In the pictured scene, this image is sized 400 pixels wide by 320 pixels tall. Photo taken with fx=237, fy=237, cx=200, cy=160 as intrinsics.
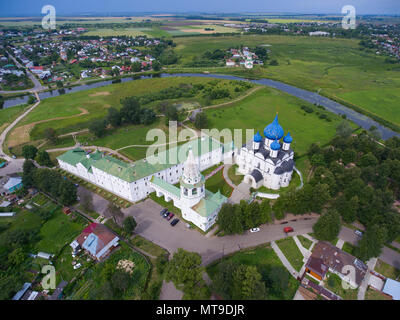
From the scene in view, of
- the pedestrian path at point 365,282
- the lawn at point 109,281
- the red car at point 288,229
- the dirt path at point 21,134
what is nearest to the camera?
the pedestrian path at point 365,282

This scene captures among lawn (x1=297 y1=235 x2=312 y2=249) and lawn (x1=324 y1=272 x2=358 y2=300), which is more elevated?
lawn (x1=297 y1=235 x2=312 y2=249)

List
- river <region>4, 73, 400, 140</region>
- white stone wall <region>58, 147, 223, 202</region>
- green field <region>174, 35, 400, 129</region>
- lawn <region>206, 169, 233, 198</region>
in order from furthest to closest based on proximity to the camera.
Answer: green field <region>174, 35, 400, 129</region> < river <region>4, 73, 400, 140</region> < lawn <region>206, 169, 233, 198</region> < white stone wall <region>58, 147, 223, 202</region>

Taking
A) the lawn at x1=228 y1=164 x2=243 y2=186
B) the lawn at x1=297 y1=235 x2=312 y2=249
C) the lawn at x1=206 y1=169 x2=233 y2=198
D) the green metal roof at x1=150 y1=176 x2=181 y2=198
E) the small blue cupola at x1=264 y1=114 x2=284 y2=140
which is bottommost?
the lawn at x1=297 y1=235 x2=312 y2=249

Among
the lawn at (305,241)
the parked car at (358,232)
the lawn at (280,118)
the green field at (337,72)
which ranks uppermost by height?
the green field at (337,72)

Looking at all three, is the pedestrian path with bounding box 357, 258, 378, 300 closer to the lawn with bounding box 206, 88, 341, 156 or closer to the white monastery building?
the white monastery building

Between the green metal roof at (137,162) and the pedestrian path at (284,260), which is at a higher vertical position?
the green metal roof at (137,162)

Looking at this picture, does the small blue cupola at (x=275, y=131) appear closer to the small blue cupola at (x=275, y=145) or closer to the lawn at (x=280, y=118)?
the small blue cupola at (x=275, y=145)

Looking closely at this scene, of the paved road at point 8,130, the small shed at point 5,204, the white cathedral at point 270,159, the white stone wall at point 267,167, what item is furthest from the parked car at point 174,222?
the paved road at point 8,130

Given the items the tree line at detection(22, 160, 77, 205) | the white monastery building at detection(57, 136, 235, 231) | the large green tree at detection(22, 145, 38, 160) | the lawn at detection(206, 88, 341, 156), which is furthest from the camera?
the lawn at detection(206, 88, 341, 156)

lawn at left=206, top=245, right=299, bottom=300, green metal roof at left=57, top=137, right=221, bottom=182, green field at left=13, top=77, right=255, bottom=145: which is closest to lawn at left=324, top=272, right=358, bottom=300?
lawn at left=206, top=245, right=299, bottom=300
